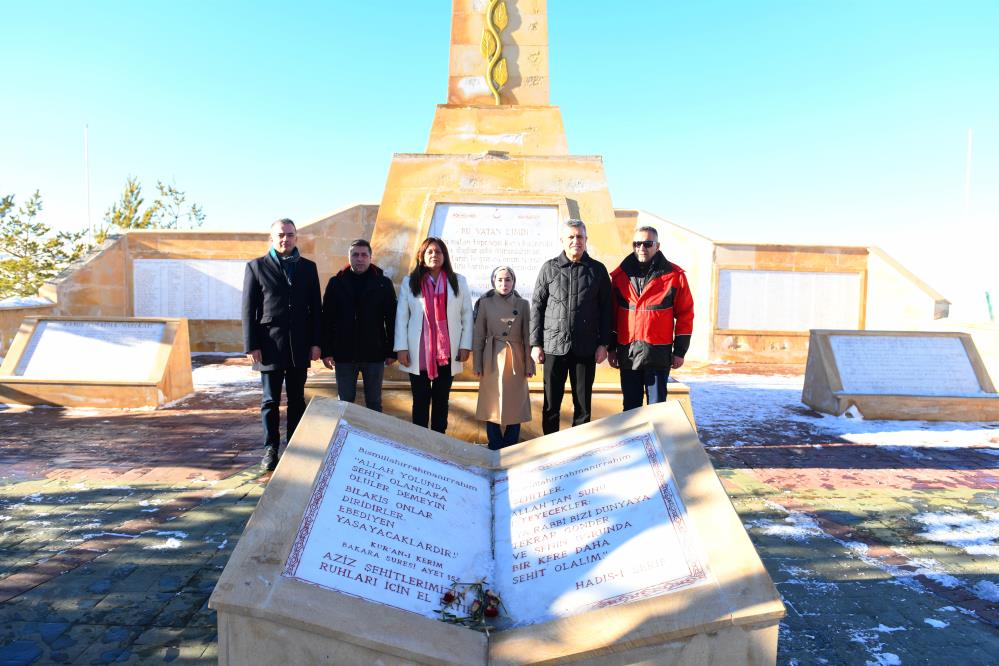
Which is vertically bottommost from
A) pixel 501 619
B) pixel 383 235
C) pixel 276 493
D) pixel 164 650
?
pixel 164 650

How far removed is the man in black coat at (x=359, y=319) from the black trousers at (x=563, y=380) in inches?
46.3

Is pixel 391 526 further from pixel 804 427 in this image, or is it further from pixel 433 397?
pixel 804 427

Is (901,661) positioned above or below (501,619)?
below

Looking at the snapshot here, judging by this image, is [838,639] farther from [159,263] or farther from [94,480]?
[159,263]

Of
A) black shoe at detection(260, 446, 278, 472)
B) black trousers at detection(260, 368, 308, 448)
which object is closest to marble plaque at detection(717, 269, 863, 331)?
black trousers at detection(260, 368, 308, 448)

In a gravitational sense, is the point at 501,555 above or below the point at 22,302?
below

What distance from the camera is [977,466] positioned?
489cm

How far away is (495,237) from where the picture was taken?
547 centimetres

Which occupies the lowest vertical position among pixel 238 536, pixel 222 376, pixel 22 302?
pixel 238 536

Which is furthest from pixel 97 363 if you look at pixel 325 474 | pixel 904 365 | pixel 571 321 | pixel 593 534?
pixel 904 365

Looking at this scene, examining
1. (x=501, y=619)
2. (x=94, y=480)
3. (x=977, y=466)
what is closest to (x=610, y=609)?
(x=501, y=619)

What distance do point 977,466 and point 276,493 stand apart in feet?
18.2

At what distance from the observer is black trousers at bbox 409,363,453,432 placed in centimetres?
425

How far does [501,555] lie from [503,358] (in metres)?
2.17
